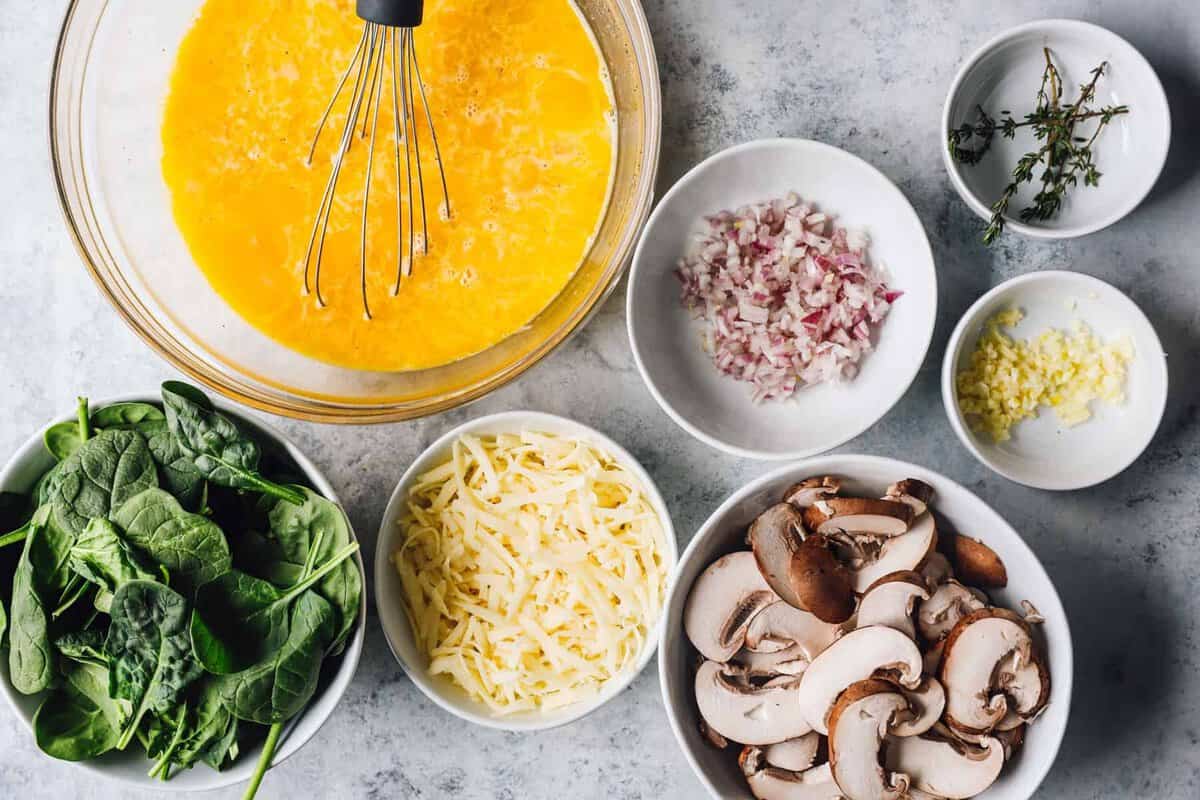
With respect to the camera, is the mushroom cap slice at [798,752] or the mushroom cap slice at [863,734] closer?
the mushroom cap slice at [863,734]

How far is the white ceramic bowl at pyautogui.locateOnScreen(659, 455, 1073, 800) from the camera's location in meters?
1.34

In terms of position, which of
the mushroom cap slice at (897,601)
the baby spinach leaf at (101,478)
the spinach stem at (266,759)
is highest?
the baby spinach leaf at (101,478)

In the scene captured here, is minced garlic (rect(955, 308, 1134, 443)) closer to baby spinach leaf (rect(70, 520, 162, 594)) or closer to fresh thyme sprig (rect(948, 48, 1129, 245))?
fresh thyme sprig (rect(948, 48, 1129, 245))

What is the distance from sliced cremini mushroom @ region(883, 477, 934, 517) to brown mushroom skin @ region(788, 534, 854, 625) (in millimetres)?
128

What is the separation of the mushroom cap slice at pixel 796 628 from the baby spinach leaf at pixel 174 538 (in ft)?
2.48

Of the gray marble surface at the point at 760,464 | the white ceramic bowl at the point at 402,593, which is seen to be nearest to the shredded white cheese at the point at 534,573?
the white ceramic bowl at the point at 402,593

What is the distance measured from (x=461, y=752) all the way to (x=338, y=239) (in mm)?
854

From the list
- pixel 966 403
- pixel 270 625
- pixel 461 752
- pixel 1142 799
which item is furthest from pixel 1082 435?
pixel 270 625

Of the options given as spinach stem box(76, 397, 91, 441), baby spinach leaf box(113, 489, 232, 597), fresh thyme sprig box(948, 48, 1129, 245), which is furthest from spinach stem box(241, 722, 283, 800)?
fresh thyme sprig box(948, 48, 1129, 245)

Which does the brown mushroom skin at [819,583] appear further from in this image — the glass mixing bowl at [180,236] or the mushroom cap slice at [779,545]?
the glass mixing bowl at [180,236]

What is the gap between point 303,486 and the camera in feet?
4.60

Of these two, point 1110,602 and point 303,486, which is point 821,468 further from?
point 303,486

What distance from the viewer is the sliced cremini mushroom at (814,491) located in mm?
1381

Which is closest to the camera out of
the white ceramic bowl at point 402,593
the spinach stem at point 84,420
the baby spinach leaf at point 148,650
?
the baby spinach leaf at point 148,650
